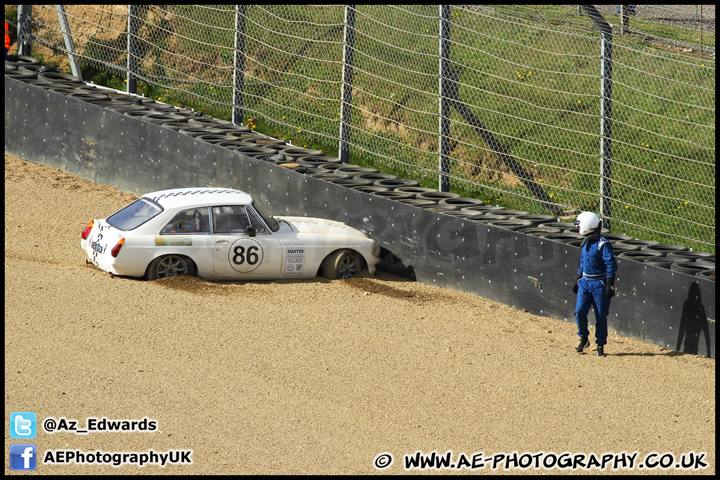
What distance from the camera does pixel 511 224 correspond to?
11.4 meters

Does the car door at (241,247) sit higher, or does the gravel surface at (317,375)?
the car door at (241,247)

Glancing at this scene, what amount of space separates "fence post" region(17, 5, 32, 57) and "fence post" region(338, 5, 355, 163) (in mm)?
8365

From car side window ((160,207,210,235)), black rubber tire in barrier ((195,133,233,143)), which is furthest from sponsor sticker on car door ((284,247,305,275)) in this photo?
black rubber tire in barrier ((195,133,233,143))

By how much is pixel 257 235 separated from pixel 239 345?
255 centimetres

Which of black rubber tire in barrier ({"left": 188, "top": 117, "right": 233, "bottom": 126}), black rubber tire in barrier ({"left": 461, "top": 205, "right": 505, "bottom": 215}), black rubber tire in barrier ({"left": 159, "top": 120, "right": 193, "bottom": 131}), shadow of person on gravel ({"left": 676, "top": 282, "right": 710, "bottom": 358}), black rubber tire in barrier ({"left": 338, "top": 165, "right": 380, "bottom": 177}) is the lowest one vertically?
shadow of person on gravel ({"left": 676, "top": 282, "right": 710, "bottom": 358})

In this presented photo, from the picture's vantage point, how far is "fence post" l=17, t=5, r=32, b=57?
18.3 meters

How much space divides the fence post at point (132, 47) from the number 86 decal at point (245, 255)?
6.72 metres

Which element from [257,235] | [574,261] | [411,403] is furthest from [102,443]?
[574,261]

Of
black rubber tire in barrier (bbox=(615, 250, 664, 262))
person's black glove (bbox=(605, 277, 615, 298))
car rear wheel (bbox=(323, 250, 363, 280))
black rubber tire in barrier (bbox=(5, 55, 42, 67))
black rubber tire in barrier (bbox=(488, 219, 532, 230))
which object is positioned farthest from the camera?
black rubber tire in barrier (bbox=(5, 55, 42, 67))

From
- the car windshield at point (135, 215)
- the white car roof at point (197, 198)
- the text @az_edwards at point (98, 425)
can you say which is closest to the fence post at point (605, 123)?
the white car roof at point (197, 198)

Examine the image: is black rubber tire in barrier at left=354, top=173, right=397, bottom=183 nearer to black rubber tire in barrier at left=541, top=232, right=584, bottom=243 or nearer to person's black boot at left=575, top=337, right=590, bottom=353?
black rubber tire in barrier at left=541, top=232, right=584, bottom=243

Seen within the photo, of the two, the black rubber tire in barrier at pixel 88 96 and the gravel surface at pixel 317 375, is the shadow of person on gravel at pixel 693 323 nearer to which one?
Answer: the gravel surface at pixel 317 375

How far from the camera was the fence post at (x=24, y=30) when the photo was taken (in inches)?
722

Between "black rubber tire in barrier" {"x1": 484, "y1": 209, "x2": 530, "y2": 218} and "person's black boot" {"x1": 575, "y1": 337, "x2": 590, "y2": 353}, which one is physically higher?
"black rubber tire in barrier" {"x1": 484, "y1": 209, "x2": 530, "y2": 218}
